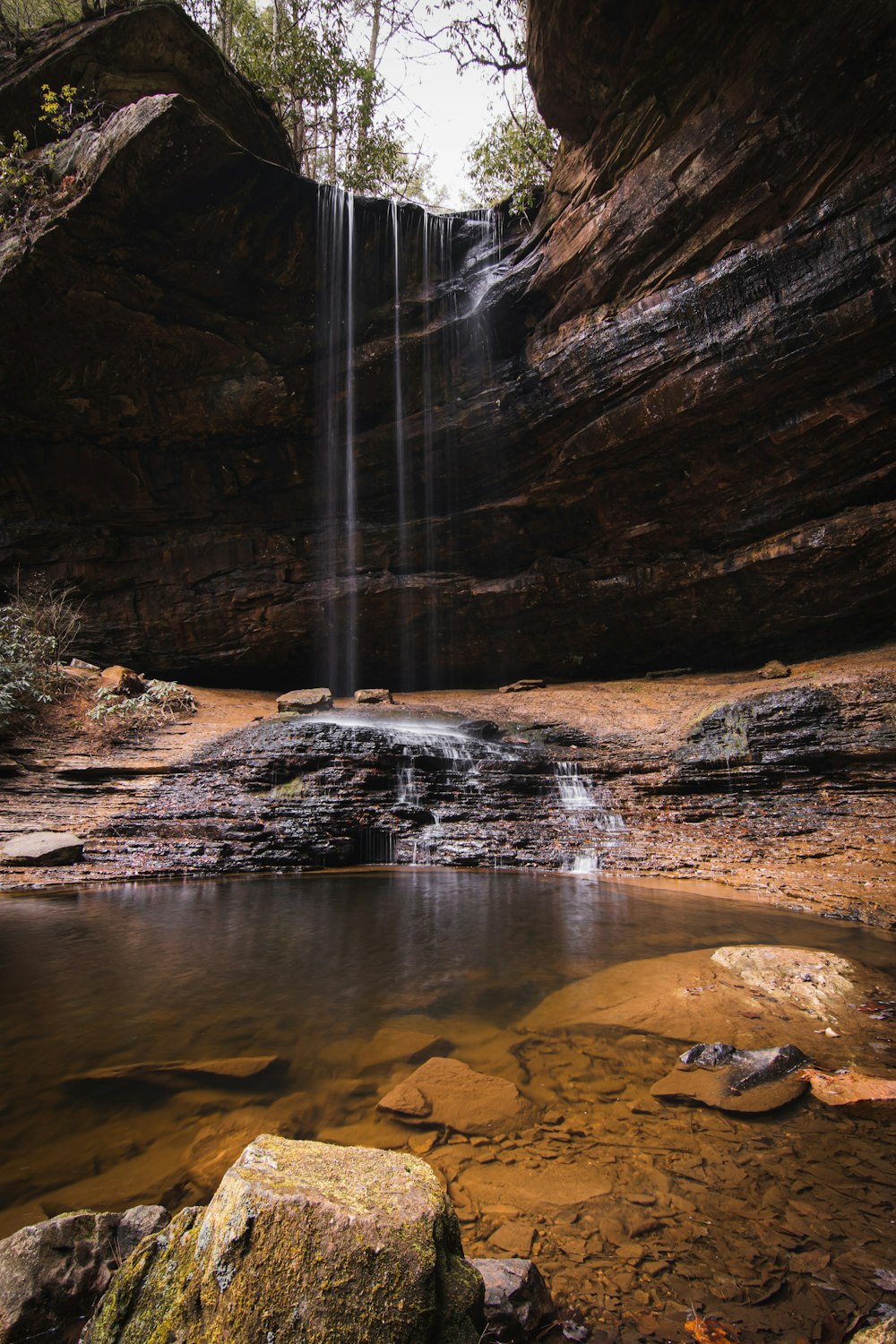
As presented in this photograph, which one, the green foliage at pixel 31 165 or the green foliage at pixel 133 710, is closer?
the green foliage at pixel 133 710

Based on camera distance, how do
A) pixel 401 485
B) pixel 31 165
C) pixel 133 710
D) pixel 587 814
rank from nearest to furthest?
pixel 587 814 < pixel 133 710 < pixel 31 165 < pixel 401 485

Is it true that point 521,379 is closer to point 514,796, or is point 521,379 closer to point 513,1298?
point 514,796

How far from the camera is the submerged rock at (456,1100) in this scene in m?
2.44

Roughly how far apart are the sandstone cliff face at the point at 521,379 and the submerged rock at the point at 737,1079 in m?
11.2

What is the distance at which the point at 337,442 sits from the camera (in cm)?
1581

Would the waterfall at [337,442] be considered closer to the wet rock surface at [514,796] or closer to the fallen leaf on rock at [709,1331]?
the wet rock surface at [514,796]

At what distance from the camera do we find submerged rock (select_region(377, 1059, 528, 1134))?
7.99ft

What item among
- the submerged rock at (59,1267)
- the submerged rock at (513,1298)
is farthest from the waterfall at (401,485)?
the submerged rock at (513,1298)

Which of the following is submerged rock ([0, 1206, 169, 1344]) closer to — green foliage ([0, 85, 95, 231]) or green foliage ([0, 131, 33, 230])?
green foliage ([0, 85, 95, 231])

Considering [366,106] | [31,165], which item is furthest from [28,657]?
[366,106]

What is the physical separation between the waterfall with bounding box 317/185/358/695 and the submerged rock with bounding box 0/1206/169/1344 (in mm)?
15317

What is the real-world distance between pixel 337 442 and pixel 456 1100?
51.9 ft

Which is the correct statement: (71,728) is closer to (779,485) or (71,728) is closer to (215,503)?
(215,503)

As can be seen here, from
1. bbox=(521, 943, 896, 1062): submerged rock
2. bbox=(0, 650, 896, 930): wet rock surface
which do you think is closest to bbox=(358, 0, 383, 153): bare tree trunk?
bbox=(0, 650, 896, 930): wet rock surface
